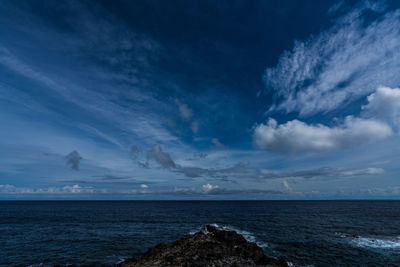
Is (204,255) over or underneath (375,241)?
over

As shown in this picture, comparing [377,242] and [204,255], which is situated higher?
[204,255]

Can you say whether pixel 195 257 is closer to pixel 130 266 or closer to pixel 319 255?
pixel 130 266

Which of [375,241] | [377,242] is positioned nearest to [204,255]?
[377,242]

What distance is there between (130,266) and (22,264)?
2005 centimetres

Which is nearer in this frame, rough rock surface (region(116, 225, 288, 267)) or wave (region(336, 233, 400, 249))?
rough rock surface (region(116, 225, 288, 267))

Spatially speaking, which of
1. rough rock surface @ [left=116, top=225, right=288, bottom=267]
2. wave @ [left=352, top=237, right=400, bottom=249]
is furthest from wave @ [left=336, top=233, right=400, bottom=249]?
rough rock surface @ [left=116, top=225, right=288, bottom=267]

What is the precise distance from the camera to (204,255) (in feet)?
84.7

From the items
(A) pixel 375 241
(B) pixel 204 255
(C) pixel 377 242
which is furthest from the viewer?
(A) pixel 375 241

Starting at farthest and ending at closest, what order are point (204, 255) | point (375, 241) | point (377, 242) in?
point (375, 241), point (377, 242), point (204, 255)

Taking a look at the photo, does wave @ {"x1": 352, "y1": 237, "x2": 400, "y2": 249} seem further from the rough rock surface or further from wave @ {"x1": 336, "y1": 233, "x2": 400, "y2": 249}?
the rough rock surface

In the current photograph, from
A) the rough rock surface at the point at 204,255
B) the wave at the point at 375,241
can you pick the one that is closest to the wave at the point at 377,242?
the wave at the point at 375,241

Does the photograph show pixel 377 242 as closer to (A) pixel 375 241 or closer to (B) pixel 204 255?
(A) pixel 375 241

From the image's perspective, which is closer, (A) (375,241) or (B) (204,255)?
(B) (204,255)

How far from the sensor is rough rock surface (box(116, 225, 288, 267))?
24.2 metres
